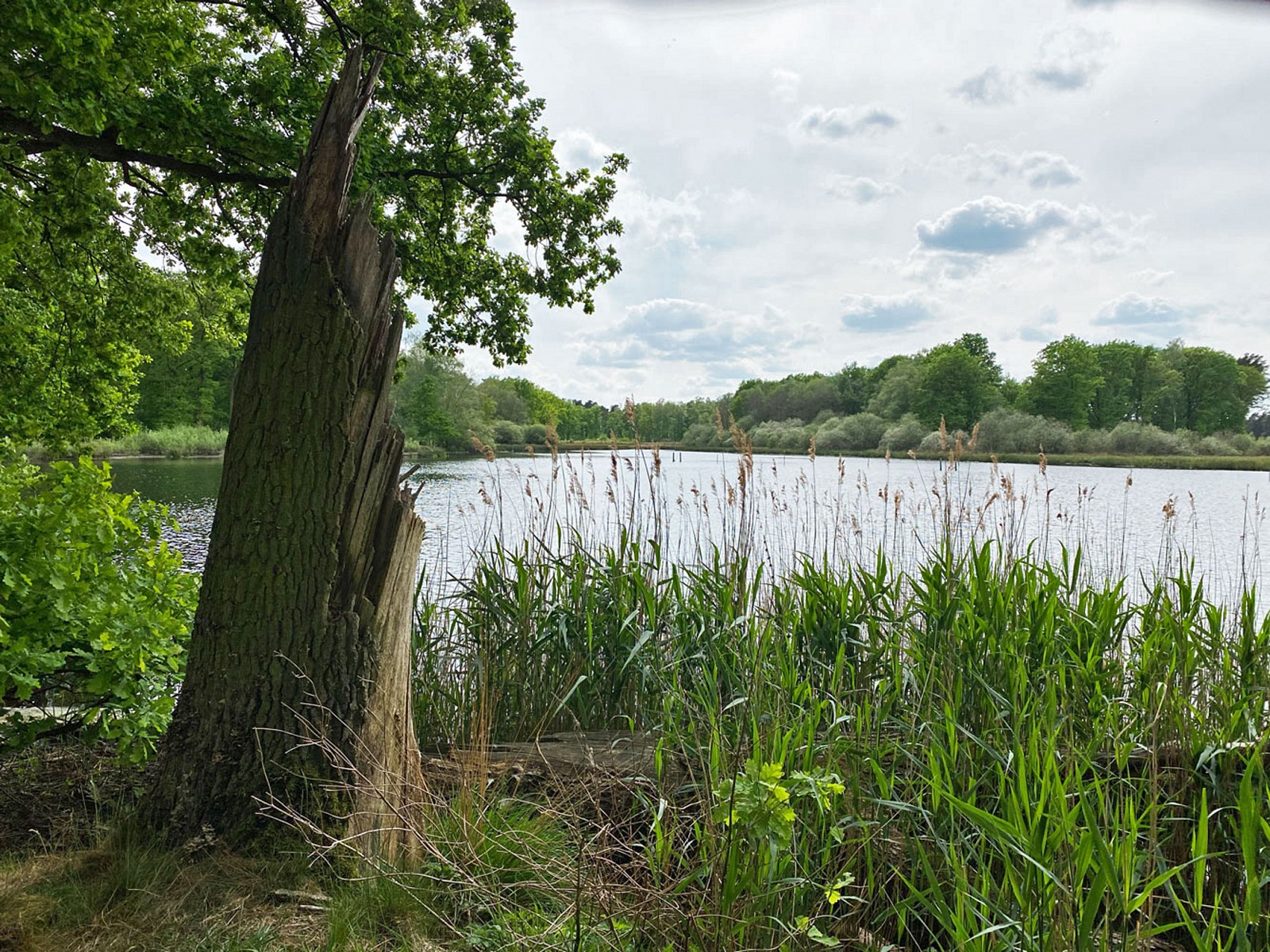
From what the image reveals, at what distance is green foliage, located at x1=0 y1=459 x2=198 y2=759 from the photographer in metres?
2.77

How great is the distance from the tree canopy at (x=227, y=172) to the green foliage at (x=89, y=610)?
3579 millimetres

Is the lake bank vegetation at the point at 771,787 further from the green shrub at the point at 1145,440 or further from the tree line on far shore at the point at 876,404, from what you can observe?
the green shrub at the point at 1145,440

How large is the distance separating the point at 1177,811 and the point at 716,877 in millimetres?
2262

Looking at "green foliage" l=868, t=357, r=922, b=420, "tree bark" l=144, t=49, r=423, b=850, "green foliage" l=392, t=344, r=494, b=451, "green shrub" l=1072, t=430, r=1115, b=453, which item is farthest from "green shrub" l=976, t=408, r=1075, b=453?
"green foliage" l=392, t=344, r=494, b=451

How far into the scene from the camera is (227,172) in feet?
23.4

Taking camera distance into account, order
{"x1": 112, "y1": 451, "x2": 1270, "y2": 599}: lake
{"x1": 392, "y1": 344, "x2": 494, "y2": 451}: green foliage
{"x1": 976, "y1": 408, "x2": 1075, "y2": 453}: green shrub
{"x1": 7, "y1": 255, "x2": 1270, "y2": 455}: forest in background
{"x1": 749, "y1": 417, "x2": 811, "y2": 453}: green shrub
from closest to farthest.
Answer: {"x1": 112, "y1": 451, "x2": 1270, "y2": 599}: lake < {"x1": 7, "y1": 255, "x2": 1270, "y2": 455}: forest in background < {"x1": 749, "y1": 417, "x2": 811, "y2": 453}: green shrub < {"x1": 976, "y1": 408, "x2": 1075, "y2": 453}: green shrub < {"x1": 392, "y1": 344, "x2": 494, "y2": 451}: green foliage

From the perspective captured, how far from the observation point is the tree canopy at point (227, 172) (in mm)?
6156

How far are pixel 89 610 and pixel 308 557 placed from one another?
3.36ft

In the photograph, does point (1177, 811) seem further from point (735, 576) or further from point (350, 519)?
point (350, 519)

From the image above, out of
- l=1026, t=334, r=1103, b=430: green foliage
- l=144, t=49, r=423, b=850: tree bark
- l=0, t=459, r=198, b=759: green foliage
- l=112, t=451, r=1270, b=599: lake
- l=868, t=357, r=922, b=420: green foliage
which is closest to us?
l=144, t=49, r=423, b=850: tree bark

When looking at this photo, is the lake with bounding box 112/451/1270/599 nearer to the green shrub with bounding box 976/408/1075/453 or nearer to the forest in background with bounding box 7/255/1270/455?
the forest in background with bounding box 7/255/1270/455

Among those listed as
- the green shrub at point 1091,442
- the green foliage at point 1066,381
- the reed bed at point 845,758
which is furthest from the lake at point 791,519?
the green foliage at point 1066,381

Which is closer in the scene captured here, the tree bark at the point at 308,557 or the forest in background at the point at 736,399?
the tree bark at the point at 308,557

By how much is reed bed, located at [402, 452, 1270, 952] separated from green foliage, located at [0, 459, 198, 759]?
1240 mm
